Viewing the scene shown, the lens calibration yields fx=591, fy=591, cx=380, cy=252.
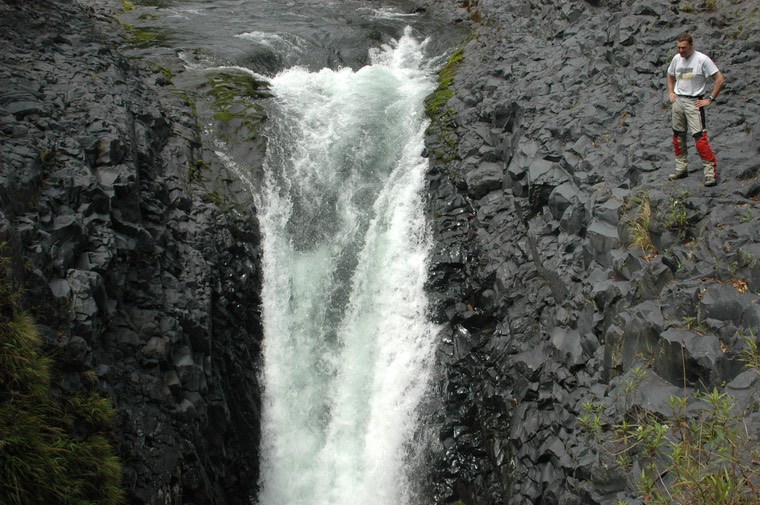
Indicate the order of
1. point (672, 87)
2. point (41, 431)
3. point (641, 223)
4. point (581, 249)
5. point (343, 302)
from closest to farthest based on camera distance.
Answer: point (41, 431)
point (672, 87)
point (641, 223)
point (581, 249)
point (343, 302)

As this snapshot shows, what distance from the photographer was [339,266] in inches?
567

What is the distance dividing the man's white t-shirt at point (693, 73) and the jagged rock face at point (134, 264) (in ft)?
30.5

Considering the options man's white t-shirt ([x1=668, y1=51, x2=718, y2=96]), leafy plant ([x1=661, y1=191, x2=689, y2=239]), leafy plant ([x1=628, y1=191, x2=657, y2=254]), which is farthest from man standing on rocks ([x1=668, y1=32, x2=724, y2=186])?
leafy plant ([x1=628, y1=191, x2=657, y2=254])

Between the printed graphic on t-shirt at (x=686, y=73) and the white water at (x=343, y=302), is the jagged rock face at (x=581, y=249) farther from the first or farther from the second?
the printed graphic on t-shirt at (x=686, y=73)

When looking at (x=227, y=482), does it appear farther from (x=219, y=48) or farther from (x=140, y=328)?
(x=219, y=48)

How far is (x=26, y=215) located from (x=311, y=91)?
10927 mm

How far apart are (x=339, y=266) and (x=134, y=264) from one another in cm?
484

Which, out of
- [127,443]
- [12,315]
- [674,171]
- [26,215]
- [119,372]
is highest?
[674,171]

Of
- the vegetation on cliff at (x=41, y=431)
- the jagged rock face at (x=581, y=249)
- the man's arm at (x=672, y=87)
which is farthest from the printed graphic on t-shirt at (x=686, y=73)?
the vegetation on cliff at (x=41, y=431)

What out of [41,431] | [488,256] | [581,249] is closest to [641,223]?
[581,249]

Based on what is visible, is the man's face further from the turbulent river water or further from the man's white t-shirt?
the turbulent river water

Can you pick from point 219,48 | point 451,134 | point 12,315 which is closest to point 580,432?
point 12,315

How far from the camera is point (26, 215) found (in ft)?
31.6

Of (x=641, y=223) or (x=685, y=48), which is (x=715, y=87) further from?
(x=641, y=223)
